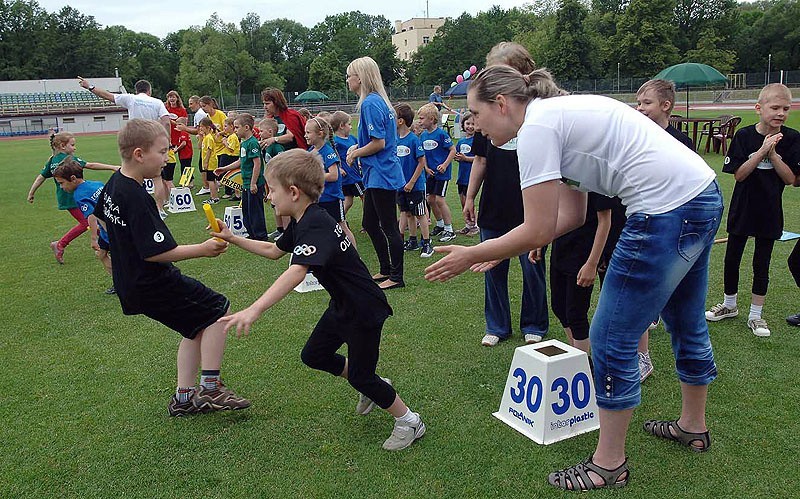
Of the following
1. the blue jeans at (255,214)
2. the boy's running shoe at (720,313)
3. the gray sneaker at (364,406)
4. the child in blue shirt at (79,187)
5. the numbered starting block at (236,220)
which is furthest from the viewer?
the numbered starting block at (236,220)

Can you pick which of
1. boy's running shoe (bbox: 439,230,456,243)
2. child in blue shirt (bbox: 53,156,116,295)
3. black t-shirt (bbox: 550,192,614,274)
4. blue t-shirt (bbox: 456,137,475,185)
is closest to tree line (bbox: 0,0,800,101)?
blue t-shirt (bbox: 456,137,475,185)

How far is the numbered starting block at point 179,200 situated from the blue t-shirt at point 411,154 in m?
5.75

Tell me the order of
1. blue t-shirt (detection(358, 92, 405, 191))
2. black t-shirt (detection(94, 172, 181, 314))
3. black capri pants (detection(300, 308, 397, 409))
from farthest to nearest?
blue t-shirt (detection(358, 92, 405, 191)) → black t-shirt (detection(94, 172, 181, 314)) → black capri pants (detection(300, 308, 397, 409))

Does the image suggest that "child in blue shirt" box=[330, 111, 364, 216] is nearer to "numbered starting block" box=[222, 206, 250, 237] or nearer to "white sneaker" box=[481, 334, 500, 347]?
"numbered starting block" box=[222, 206, 250, 237]

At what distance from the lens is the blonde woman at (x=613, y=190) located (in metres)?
2.61

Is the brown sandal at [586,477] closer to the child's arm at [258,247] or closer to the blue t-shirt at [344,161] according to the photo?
the child's arm at [258,247]

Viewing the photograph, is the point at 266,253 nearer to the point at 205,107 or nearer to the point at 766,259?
the point at 766,259

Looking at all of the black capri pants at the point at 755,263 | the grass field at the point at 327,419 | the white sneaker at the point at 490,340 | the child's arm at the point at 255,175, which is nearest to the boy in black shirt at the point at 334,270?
the grass field at the point at 327,419

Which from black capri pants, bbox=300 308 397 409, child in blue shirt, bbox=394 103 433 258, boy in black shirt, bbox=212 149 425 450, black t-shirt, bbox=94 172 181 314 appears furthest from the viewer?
child in blue shirt, bbox=394 103 433 258

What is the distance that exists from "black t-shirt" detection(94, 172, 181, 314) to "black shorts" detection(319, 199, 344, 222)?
11.3ft

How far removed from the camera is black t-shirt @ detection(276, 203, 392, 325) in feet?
9.93

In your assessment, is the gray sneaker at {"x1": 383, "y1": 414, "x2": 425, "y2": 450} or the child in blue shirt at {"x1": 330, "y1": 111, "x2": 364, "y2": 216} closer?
the gray sneaker at {"x1": 383, "y1": 414, "x2": 425, "y2": 450}

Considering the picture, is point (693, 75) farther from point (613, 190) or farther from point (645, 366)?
point (613, 190)

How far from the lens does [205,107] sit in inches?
538
